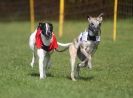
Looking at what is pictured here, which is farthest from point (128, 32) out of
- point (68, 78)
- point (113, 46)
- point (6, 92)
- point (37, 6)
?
point (6, 92)

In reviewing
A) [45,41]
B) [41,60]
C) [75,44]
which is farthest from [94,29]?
[41,60]

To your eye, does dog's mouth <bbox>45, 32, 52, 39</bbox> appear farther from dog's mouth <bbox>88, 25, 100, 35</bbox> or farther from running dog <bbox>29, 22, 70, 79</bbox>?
dog's mouth <bbox>88, 25, 100, 35</bbox>

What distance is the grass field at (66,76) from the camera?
1004cm

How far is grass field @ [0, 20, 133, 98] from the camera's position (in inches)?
395

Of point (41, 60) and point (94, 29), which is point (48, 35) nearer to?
point (41, 60)

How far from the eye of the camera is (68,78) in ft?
38.9

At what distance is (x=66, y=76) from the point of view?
12195 mm

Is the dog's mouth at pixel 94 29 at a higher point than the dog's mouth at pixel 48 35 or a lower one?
higher

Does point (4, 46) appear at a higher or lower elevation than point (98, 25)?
lower

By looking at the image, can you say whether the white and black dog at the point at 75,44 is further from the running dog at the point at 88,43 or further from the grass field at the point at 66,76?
the grass field at the point at 66,76

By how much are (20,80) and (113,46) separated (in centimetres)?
834

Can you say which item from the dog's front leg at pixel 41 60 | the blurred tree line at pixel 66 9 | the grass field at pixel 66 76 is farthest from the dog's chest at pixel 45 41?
the blurred tree line at pixel 66 9

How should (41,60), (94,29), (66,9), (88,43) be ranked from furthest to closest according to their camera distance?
(66,9) → (41,60) → (88,43) → (94,29)

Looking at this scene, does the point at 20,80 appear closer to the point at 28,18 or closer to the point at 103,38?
the point at 103,38
